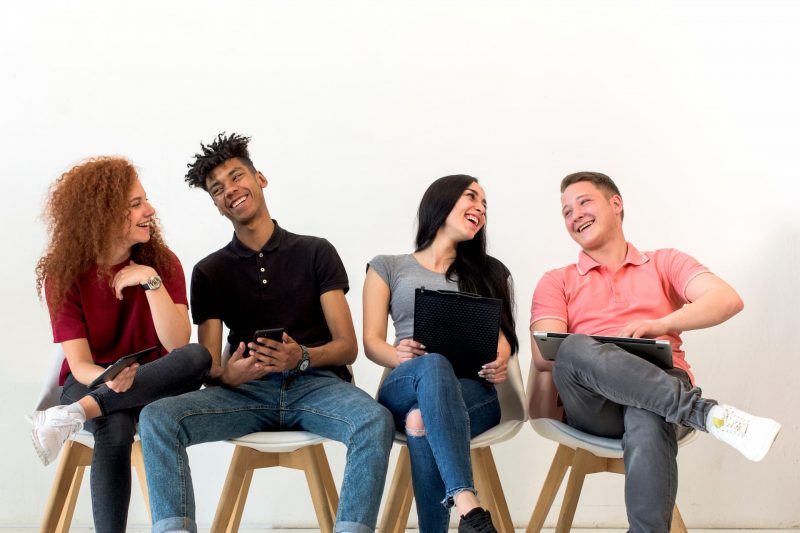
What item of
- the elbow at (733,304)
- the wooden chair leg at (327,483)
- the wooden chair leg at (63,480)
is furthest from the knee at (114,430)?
the elbow at (733,304)

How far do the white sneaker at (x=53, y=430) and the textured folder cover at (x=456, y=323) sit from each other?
0.89m

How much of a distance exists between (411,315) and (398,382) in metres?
0.37

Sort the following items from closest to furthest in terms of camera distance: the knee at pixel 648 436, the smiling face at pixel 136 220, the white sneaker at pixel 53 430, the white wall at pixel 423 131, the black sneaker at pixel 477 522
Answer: the black sneaker at pixel 477 522 < the knee at pixel 648 436 < the white sneaker at pixel 53 430 < the smiling face at pixel 136 220 < the white wall at pixel 423 131

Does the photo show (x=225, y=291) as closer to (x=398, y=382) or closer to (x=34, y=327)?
(x=398, y=382)

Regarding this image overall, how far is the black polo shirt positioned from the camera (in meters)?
2.49

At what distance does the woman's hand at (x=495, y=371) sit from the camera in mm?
2285

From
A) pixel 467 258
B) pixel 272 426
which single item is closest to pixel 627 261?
pixel 467 258

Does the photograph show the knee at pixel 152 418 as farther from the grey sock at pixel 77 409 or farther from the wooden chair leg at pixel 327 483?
the wooden chair leg at pixel 327 483

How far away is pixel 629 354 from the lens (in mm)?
2082

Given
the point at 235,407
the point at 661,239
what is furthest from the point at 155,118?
the point at 661,239

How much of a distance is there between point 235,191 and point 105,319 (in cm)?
52

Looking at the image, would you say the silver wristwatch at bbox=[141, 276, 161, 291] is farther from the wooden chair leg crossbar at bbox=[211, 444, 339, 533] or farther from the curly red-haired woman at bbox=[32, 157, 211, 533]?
the wooden chair leg crossbar at bbox=[211, 444, 339, 533]

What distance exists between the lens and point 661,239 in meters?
3.11

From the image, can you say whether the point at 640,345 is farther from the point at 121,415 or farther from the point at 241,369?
the point at 121,415
